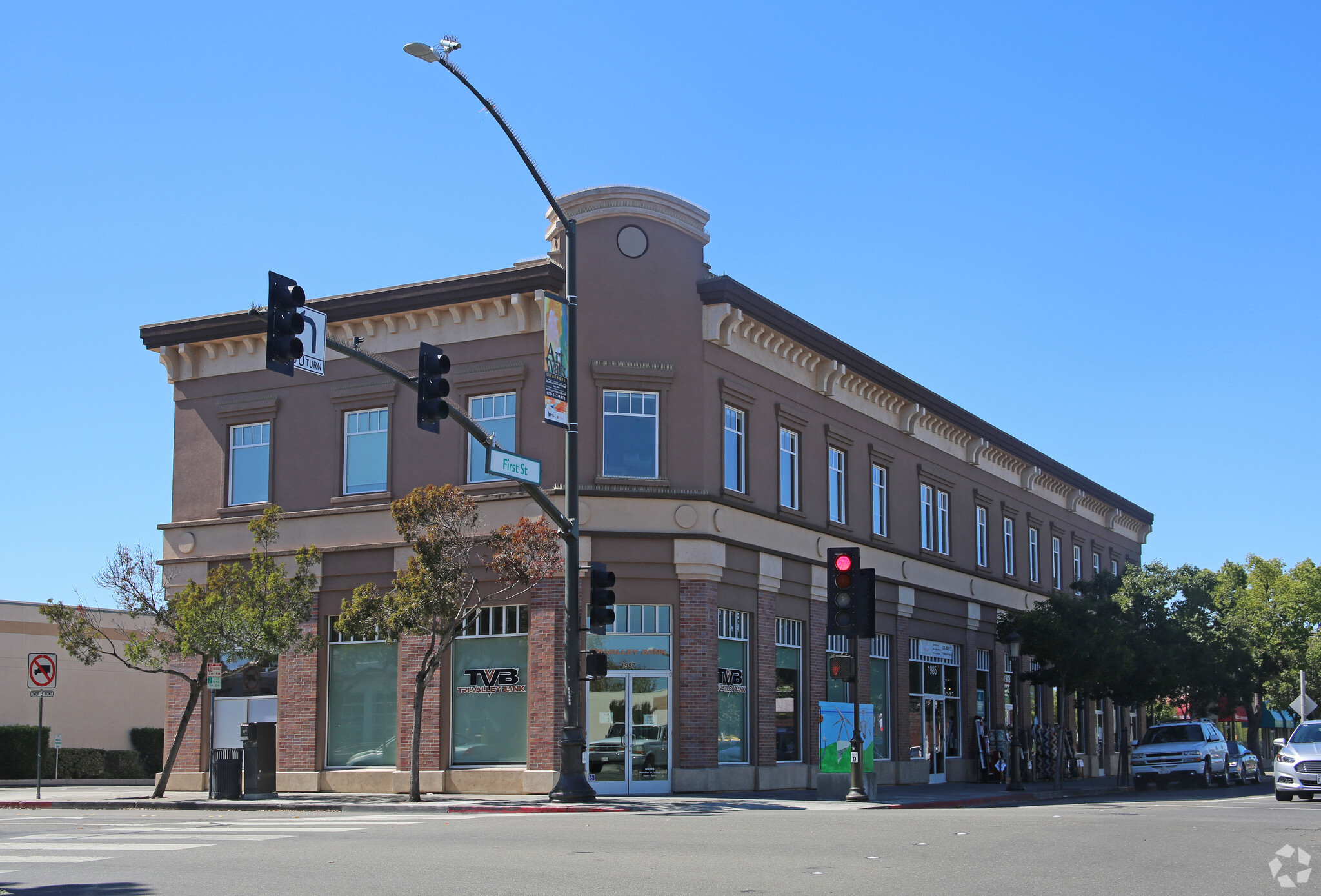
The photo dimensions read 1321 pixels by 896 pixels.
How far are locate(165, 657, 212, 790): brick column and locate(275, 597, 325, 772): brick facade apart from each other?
2.20 metres

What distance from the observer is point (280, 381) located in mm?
30297

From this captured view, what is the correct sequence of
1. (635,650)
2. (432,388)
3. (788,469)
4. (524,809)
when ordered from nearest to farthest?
(432,388) → (524,809) → (635,650) → (788,469)

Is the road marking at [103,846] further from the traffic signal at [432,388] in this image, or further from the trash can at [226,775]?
the trash can at [226,775]

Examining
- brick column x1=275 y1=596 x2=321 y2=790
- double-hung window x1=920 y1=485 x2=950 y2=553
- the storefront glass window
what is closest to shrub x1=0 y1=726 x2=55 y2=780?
brick column x1=275 y1=596 x2=321 y2=790

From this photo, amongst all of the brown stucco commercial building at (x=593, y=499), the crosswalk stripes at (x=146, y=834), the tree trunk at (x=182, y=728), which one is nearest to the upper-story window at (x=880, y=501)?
the brown stucco commercial building at (x=593, y=499)

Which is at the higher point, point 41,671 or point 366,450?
point 366,450

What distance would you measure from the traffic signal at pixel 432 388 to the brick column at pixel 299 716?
12.8 m

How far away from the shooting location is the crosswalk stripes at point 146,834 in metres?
13.9

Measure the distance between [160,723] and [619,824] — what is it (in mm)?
33884

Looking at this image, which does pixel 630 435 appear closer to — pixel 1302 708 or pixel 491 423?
pixel 491 423

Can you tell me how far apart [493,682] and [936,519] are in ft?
52.4

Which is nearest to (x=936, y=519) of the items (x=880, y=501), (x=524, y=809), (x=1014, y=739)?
(x=880, y=501)

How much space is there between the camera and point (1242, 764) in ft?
121

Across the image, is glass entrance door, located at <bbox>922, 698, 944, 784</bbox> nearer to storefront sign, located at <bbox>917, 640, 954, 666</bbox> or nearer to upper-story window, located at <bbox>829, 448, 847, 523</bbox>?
storefront sign, located at <bbox>917, 640, 954, 666</bbox>
